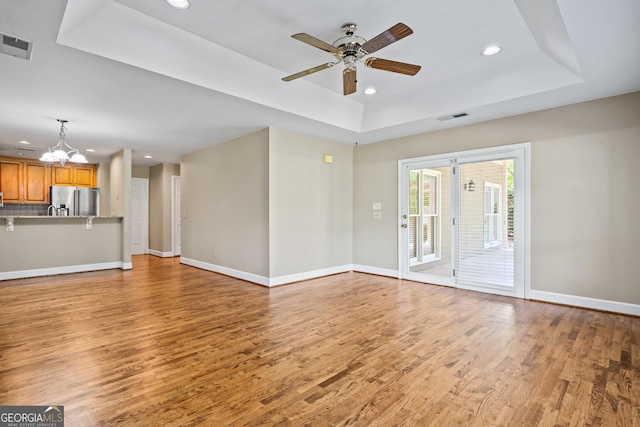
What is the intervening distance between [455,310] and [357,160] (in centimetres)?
349

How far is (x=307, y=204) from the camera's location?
5516mm

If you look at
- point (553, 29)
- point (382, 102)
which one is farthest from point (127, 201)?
point (553, 29)

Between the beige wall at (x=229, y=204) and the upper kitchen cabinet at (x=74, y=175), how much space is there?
9.35 feet

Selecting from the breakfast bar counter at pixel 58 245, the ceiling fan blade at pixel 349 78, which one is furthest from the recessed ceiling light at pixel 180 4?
the breakfast bar counter at pixel 58 245

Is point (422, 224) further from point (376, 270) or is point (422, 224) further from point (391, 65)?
point (391, 65)

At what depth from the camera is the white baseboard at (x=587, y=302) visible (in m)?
3.58

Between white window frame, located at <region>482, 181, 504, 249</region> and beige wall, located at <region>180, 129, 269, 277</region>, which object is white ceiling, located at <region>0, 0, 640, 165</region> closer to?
beige wall, located at <region>180, 129, 269, 277</region>

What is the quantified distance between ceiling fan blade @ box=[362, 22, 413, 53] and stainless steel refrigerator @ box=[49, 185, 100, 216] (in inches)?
295

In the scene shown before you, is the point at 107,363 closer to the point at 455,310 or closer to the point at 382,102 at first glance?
the point at 455,310

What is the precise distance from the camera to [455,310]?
3820 mm

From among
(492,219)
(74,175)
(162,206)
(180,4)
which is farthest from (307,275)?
(74,175)

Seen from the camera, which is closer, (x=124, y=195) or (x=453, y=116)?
(x=453, y=116)

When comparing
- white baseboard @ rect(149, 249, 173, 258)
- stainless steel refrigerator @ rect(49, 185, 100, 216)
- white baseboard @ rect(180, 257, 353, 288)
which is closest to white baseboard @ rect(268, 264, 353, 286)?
white baseboard @ rect(180, 257, 353, 288)

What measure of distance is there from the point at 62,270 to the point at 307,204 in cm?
493
